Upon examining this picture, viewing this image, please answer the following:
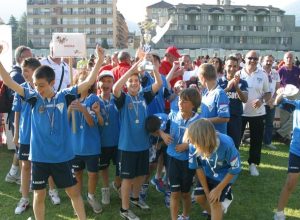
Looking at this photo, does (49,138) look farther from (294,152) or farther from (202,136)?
(294,152)

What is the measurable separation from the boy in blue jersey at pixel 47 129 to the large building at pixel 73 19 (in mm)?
89227

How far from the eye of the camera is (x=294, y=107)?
4445 mm

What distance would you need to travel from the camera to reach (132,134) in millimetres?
4590

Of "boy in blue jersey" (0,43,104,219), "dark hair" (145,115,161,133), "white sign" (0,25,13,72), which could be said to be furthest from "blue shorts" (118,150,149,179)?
"white sign" (0,25,13,72)

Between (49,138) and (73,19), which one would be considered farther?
(73,19)

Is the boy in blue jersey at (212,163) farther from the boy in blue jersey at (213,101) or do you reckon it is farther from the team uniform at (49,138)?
the team uniform at (49,138)

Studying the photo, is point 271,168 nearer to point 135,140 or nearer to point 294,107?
point 294,107

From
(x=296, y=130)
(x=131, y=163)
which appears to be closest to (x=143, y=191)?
(x=131, y=163)

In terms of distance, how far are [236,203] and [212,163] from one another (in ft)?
5.72

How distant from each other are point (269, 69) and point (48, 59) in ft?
15.7

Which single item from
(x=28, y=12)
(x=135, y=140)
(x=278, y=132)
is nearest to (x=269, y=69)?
(x=278, y=132)

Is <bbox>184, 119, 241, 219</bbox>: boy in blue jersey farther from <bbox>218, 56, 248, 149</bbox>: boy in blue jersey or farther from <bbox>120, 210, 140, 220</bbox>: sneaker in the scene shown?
<bbox>218, 56, 248, 149</bbox>: boy in blue jersey

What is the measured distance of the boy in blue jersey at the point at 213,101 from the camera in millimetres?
4637

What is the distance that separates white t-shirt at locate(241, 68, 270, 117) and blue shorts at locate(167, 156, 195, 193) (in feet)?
8.70
